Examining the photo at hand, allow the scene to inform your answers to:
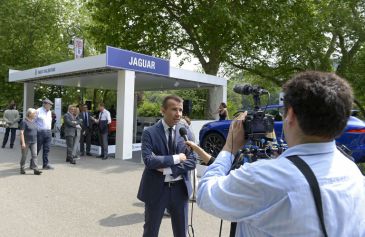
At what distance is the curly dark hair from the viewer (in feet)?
4.66

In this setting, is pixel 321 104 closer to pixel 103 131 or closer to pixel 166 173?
pixel 166 173

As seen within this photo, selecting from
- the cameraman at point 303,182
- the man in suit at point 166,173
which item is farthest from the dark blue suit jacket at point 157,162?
the cameraman at point 303,182

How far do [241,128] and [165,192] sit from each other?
1683 mm

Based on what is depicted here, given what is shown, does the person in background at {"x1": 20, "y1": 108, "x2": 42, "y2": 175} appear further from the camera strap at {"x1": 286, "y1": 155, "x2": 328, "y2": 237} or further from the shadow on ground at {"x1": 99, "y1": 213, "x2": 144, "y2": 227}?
the camera strap at {"x1": 286, "y1": 155, "x2": 328, "y2": 237}

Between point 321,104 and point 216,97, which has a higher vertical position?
point 216,97

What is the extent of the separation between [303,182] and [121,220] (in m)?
4.72

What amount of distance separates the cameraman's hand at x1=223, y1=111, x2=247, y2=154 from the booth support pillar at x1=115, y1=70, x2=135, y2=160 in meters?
10.6

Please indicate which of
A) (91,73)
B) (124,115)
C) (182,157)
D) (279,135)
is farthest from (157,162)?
(91,73)

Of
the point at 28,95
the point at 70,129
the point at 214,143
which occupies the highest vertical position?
the point at 28,95

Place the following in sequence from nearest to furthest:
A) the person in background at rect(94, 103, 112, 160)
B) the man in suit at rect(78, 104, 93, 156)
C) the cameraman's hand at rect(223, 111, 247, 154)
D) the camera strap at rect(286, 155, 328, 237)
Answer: the camera strap at rect(286, 155, 328, 237), the cameraman's hand at rect(223, 111, 247, 154), the person in background at rect(94, 103, 112, 160), the man in suit at rect(78, 104, 93, 156)

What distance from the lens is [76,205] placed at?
6.44 metres

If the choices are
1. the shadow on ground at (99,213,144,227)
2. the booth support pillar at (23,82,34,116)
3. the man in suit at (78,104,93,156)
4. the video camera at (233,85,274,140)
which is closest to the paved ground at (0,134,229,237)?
the shadow on ground at (99,213,144,227)

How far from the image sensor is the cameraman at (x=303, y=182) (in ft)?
4.39

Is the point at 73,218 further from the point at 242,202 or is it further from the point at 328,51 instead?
the point at 328,51
